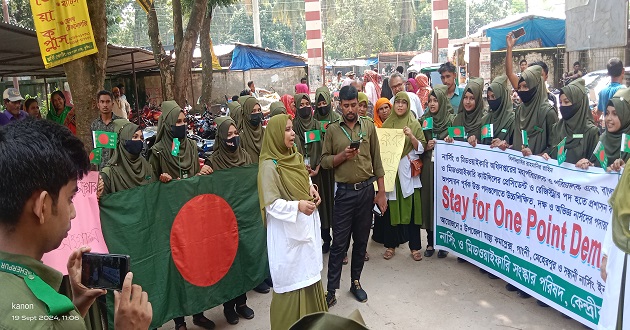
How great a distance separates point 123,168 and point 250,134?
1652mm

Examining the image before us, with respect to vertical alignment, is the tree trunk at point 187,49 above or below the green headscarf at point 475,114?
above

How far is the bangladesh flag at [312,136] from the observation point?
18.5ft

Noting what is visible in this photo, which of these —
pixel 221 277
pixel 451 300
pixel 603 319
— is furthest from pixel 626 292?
pixel 221 277

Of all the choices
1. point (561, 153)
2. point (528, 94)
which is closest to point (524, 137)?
point (528, 94)

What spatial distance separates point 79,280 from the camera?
1.74m

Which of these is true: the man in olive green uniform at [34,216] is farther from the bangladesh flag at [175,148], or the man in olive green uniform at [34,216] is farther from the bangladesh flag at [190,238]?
the bangladesh flag at [175,148]

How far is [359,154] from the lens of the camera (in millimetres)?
4645

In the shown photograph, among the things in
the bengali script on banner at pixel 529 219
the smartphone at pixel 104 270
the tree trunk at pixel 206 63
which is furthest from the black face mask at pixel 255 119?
the tree trunk at pixel 206 63

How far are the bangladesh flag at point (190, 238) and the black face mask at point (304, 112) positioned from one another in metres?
1.42

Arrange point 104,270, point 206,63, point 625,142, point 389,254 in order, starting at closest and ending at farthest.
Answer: point 104,270
point 625,142
point 389,254
point 206,63

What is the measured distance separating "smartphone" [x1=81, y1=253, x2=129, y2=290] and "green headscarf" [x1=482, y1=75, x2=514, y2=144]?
4146mm

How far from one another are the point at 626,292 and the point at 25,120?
3268 mm

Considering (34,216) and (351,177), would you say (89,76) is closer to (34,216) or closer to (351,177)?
(351,177)

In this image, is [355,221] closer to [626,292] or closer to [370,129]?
[370,129]
